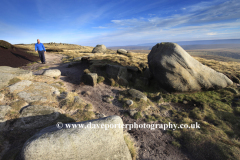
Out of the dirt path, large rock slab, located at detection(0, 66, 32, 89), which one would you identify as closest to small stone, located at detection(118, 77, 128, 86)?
the dirt path

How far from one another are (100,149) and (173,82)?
10.9m

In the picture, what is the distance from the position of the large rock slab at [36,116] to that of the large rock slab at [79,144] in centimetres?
270

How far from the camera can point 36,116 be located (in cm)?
734

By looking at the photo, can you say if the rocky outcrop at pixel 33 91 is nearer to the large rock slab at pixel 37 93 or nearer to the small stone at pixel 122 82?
the large rock slab at pixel 37 93

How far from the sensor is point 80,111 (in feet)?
29.9

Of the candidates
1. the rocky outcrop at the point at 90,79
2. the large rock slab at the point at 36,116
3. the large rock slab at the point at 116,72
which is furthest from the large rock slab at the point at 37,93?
the large rock slab at the point at 116,72

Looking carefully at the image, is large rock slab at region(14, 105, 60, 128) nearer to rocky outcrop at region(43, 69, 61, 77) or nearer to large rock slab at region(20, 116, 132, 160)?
large rock slab at region(20, 116, 132, 160)

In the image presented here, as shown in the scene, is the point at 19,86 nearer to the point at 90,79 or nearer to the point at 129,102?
the point at 90,79

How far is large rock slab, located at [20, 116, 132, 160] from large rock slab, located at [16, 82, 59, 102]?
16.6 feet

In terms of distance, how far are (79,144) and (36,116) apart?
4.70m

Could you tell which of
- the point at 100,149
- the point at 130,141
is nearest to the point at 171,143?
the point at 130,141

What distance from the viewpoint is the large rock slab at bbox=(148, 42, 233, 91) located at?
1255cm

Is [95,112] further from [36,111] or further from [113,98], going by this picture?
[36,111]

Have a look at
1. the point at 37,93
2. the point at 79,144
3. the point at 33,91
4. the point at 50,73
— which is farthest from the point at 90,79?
the point at 79,144
